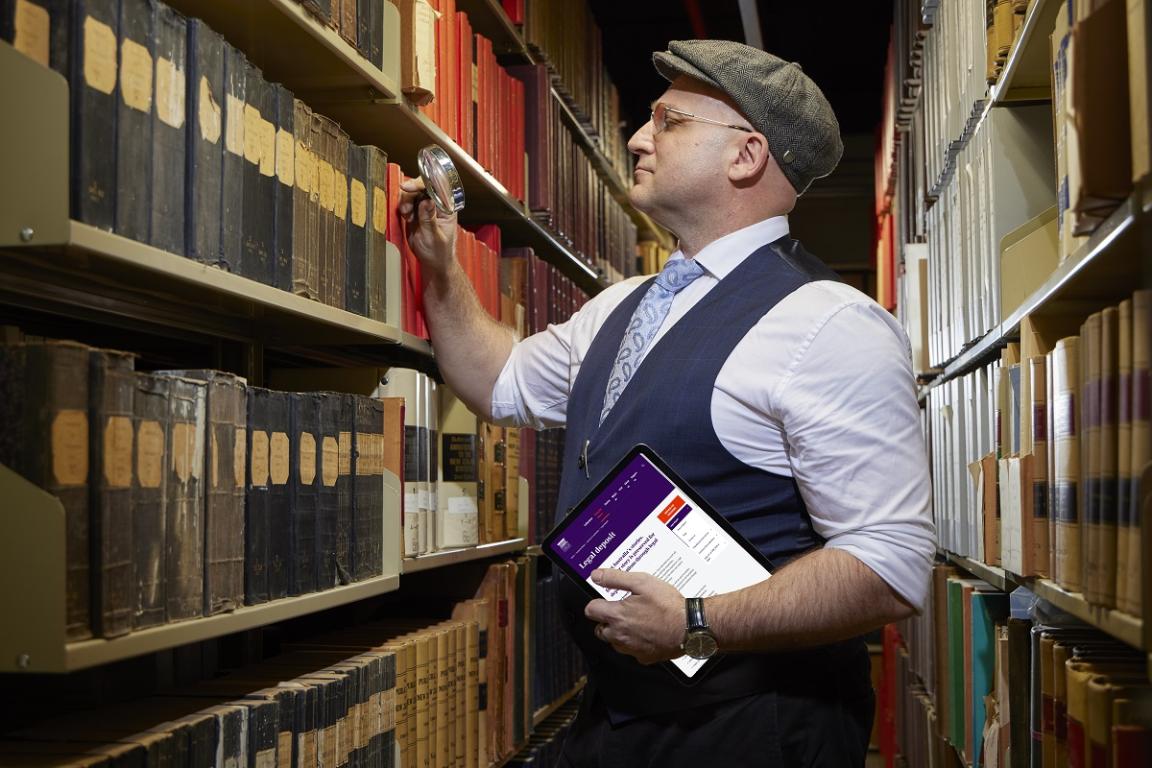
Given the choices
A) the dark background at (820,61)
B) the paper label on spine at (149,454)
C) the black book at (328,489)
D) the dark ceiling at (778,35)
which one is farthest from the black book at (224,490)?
the dark ceiling at (778,35)

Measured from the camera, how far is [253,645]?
1989mm

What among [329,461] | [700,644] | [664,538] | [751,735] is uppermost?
[329,461]

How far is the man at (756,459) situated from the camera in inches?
61.3

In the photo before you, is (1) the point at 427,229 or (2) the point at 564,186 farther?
(2) the point at 564,186

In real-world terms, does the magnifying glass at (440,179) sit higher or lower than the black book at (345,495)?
higher

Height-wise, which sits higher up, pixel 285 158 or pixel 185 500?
pixel 285 158

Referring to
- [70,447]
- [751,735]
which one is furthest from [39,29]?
[751,735]

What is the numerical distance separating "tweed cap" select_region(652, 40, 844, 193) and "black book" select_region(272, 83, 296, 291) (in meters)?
0.65

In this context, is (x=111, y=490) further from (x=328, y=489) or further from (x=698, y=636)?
(x=698, y=636)

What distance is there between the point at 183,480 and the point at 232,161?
40 centimetres

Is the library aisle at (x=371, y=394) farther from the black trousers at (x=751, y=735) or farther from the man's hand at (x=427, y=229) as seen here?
the black trousers at (x=751, y=735)

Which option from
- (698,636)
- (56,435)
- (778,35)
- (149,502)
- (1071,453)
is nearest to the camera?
(56,435)

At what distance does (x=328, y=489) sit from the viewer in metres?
1.65

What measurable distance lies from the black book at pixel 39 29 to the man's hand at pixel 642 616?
896mm
